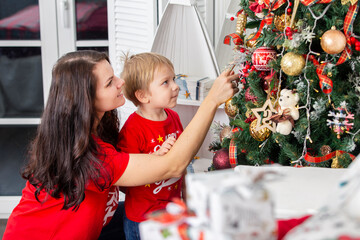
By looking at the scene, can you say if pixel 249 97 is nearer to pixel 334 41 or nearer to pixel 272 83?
pixel 272 83

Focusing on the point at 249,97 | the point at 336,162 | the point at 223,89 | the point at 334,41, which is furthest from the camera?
the point at 249,97

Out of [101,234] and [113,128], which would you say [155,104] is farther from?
[101,234]

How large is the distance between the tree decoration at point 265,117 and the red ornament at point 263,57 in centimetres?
12

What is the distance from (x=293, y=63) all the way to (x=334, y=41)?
0.45ft

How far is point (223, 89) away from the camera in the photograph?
55.8 inches

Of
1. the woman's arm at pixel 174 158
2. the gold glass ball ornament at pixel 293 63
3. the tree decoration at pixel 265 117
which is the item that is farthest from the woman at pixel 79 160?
the gold glass ball ornament at pixel 293 63

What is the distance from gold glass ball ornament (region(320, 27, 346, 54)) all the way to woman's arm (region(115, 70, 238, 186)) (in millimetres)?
371

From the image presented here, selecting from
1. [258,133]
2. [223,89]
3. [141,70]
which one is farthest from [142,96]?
[258,133]

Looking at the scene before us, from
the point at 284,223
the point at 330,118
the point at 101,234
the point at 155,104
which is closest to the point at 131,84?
the point at 155,104

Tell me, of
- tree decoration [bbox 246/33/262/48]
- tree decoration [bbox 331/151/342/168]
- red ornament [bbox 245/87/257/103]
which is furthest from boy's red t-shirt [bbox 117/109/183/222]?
tree decoration [bbox 331/151/342/168]

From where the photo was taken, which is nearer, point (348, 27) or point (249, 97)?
point (348, 27)

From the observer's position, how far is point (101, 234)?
61.3 inches

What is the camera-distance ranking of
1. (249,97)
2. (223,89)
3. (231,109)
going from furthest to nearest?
(231,109) < (249,97) < (223,89)

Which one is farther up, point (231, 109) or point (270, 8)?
point (270, 8)
